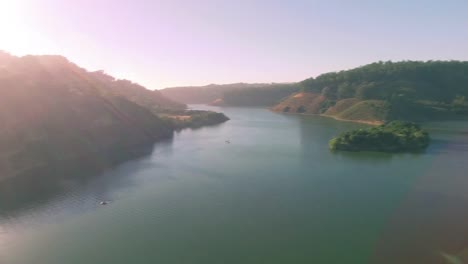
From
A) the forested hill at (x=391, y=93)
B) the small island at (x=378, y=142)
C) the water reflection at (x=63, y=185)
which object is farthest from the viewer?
the forested hill at (x=391, y=93)

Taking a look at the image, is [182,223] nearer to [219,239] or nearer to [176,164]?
[219,239]

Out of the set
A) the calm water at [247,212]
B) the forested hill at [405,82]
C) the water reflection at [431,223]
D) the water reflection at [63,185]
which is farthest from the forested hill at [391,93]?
the water reflection at [63,185]

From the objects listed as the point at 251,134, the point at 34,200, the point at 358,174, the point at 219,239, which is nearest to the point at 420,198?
the point at 358,174

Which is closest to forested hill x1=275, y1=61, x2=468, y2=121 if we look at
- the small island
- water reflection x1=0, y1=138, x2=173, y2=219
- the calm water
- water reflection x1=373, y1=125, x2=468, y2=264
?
the small island

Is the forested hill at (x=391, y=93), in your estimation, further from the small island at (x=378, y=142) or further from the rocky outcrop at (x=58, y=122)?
the rocky outcrop at (x=58, y=122)

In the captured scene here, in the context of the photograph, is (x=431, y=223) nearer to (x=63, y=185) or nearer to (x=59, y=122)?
(x=63, y=185)

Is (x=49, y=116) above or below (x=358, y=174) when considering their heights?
above
